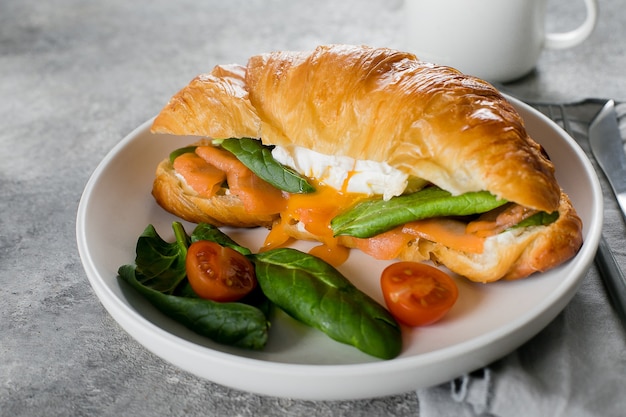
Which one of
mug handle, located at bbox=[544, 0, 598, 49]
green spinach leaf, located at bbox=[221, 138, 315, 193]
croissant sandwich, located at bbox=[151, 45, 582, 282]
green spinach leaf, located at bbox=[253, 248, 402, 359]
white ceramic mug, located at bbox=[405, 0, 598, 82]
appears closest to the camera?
green spinach leaf, located at bbox=[253, 248, 402, 359]

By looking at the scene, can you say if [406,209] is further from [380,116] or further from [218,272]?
[218,272]

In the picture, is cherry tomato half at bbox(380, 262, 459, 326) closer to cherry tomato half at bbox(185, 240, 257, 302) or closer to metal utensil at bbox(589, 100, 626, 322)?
cherry tomato half at bbox(185, 240, 257, 302)

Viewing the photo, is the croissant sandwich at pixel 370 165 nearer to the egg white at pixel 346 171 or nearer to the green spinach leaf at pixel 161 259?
the egg white at pixel 346 171

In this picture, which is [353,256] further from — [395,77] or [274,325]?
[395,77]

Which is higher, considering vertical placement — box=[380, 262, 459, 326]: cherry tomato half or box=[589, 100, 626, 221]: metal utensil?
box=[380, 262, 459, 326]: cherry tomato half

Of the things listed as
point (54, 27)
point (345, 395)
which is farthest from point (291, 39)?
point (345, 395)

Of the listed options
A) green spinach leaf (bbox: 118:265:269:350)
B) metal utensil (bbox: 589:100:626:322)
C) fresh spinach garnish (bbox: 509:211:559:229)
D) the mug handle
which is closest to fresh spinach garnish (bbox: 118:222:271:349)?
green spinach leaf (bbox: 118:265:269:350)

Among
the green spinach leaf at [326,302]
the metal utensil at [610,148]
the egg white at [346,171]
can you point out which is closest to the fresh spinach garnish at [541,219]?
the egg white at [346,171]
